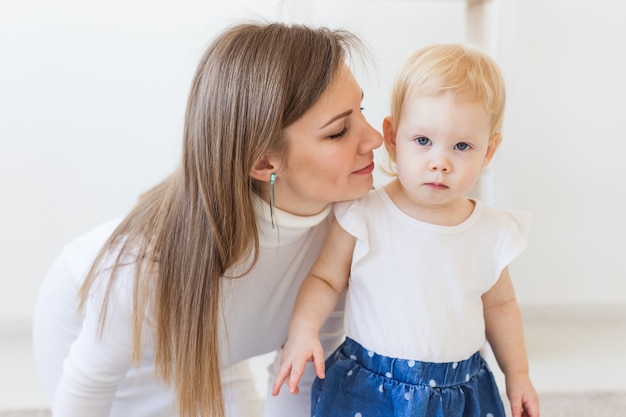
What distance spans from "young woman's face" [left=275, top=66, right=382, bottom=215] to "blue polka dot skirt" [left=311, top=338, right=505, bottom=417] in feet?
0.81

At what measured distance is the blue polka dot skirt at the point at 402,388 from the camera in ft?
3.63

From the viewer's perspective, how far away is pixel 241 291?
4.30 ft

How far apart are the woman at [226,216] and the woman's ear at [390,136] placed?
0.9 inches

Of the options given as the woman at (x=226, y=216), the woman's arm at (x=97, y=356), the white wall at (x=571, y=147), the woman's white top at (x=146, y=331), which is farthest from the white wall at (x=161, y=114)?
the woman's arm at (x=97, y=356)

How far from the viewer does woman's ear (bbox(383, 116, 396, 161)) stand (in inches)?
45.9

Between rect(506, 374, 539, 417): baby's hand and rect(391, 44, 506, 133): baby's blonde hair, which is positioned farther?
rect(506, 374, 539, 417): baby's hand

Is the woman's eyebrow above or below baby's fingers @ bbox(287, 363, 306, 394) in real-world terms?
above

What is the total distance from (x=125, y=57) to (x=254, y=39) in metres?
1.08

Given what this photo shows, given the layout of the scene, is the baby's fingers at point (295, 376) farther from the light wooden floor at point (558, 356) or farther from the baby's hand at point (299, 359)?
the light wooden floor at point (558, 356)

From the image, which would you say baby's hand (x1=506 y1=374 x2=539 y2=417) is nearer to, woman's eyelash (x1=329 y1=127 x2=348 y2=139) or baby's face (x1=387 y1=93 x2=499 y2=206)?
baby's face (x1=387 y1=93 x2=499 y2=206)

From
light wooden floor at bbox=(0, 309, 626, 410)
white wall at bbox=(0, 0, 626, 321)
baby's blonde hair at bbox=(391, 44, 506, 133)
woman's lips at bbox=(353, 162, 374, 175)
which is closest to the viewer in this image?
baby's blonde hair at bbox=(391, 44, 506, 133)

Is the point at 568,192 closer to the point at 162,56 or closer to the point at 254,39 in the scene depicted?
the point at 162,56

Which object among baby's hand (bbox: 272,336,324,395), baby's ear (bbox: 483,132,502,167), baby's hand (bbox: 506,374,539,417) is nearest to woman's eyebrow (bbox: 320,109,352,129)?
baby's ear (bbox: 483,132,502,167)

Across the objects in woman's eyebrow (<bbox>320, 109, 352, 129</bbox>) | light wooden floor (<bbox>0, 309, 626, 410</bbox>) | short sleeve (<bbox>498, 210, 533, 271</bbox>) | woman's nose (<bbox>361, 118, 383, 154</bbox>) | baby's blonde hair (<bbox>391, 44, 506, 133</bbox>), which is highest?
baby's blonde hair (<bbox>391, 44, 506, 133</bbox>)
